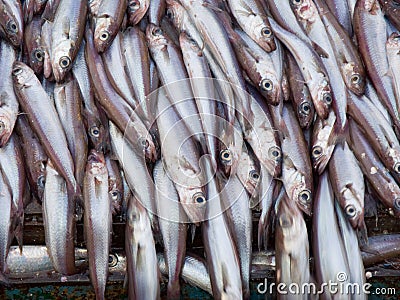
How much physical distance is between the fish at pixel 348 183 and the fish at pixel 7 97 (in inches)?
70.8

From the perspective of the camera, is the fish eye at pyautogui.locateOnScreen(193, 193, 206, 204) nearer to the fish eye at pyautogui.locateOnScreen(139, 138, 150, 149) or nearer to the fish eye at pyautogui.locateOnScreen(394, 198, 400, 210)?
the fish eye at pyautogui.locateOnScreen(139, 138, 150, 149)

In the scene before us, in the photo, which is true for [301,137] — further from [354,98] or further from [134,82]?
[134,82]

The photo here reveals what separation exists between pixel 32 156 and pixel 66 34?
2.38 ft

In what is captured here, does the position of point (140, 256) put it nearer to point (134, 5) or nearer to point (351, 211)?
point (351, 211)

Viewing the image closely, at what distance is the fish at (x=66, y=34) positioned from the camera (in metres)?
3.49

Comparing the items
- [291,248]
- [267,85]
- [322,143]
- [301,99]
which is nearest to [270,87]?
[267,85]

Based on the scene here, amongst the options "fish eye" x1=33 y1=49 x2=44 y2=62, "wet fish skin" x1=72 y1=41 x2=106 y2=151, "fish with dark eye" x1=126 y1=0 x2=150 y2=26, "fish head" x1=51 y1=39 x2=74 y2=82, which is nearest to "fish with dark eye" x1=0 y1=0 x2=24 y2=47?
"fish eye" x1=33 y1=49 x2=44 y2=62

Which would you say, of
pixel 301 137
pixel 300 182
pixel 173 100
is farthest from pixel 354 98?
pixel 173 100

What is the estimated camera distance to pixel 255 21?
3627 mm

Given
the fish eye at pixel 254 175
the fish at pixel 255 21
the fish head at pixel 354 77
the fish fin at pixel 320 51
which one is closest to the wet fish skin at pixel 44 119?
the fish eye at pixel 254 175

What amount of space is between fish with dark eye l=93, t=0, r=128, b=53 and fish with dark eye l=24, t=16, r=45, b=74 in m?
0.33

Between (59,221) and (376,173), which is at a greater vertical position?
(376,173)

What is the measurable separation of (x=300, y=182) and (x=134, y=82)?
1.09m

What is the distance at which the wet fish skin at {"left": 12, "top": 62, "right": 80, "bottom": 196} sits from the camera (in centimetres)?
338
